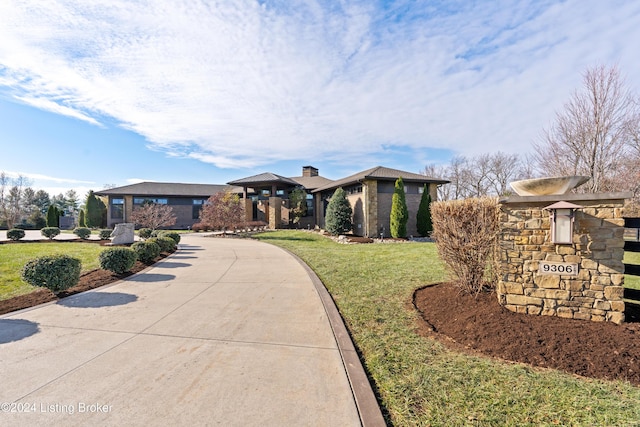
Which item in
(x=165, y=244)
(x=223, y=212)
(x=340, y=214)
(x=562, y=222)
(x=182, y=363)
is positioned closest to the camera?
(x=182, y=363)

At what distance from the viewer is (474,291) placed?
4.88m

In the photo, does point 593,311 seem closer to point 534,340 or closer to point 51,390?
point 534,340

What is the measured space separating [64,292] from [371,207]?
15351 mm

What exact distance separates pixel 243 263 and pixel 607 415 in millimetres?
8920

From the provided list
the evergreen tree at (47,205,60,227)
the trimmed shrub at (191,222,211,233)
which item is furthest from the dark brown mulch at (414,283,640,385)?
the evergreen tree at (47,205,60,227)

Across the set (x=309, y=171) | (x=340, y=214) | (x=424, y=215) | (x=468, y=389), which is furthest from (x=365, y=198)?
(x=309, y=171)

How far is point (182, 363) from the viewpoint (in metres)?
3.25

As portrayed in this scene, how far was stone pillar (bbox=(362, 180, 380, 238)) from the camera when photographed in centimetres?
1842

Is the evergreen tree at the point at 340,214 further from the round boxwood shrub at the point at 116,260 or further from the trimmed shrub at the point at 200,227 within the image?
the trimmed shrub at the point at 200,227

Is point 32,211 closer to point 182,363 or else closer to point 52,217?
point 52,217

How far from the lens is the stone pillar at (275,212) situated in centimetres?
2783

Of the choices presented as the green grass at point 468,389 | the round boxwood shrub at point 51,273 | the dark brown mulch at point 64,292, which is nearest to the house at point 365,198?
the dark brown mulch at point 64,292

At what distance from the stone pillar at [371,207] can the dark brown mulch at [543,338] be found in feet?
45.2

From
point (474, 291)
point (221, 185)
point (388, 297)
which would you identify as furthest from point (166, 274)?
point (221, 185)
